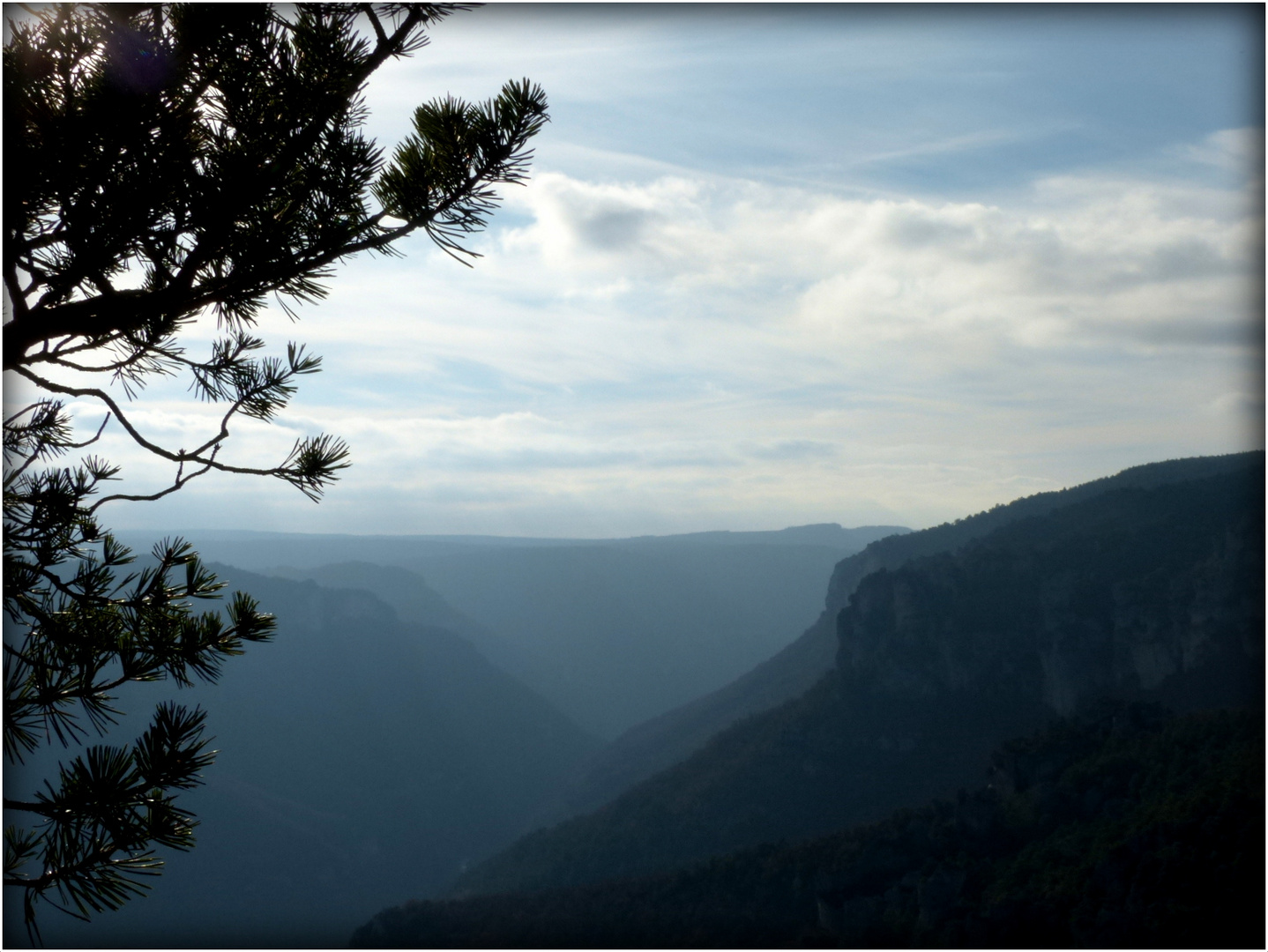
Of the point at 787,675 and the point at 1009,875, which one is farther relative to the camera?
the point at 787,675

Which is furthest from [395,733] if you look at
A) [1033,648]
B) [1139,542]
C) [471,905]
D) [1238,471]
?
[1238,471]

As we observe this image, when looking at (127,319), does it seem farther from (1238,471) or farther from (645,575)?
(645,575)

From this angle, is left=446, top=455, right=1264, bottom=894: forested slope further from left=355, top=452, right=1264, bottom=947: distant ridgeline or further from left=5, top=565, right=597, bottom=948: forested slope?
left=5, top=565, right=597, bottom=948: forested slope

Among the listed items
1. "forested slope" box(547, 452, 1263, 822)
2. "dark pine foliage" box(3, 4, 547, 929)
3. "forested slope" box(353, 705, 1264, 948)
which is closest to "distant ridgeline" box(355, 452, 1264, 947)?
"forested slope" box(353, 705, 1264, 948)

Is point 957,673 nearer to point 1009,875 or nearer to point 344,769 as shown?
point 1009,875

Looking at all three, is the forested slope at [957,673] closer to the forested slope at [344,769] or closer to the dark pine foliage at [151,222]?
the forested slope at [344,769]

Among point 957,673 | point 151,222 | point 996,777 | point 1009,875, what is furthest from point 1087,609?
point 151,222

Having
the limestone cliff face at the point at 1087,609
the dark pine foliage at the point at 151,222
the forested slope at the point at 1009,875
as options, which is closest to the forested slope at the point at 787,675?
the limestone cliff face at the point at 1087,609
